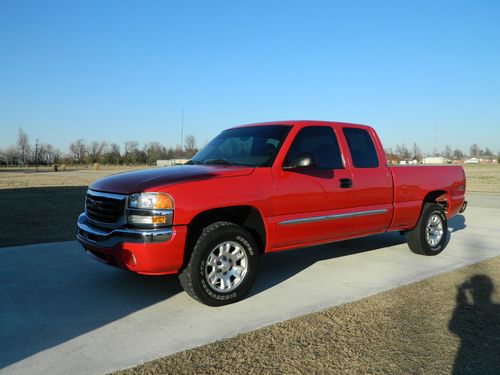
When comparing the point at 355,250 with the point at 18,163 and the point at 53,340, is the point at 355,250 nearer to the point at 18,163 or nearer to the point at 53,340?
the point at 53,340

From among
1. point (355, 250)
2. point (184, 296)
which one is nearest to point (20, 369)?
point (184, 296)

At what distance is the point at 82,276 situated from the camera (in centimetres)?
541

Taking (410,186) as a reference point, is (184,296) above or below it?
below

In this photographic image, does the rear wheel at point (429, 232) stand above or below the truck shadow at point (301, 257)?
above

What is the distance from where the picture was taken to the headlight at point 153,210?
4047 mm

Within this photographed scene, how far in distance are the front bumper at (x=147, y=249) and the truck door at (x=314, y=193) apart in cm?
127

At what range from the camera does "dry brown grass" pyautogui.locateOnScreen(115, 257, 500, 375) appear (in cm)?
309

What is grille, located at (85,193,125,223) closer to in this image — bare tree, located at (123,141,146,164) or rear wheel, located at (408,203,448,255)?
rear wheel, located at (408,203,448,255)

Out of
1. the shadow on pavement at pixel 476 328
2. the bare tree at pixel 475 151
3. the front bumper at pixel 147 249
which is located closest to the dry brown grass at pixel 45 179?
the front bumper at pixel 147 249

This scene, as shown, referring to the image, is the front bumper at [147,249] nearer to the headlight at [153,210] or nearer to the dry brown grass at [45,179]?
the headlight at [153,210]

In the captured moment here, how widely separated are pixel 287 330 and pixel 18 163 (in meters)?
125

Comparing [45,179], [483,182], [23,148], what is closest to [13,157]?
[23,148]

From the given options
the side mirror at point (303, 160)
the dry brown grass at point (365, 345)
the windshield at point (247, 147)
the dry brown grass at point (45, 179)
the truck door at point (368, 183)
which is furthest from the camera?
the dry brown grass at point (45, 179)

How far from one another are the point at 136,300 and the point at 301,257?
2911 millimetres
